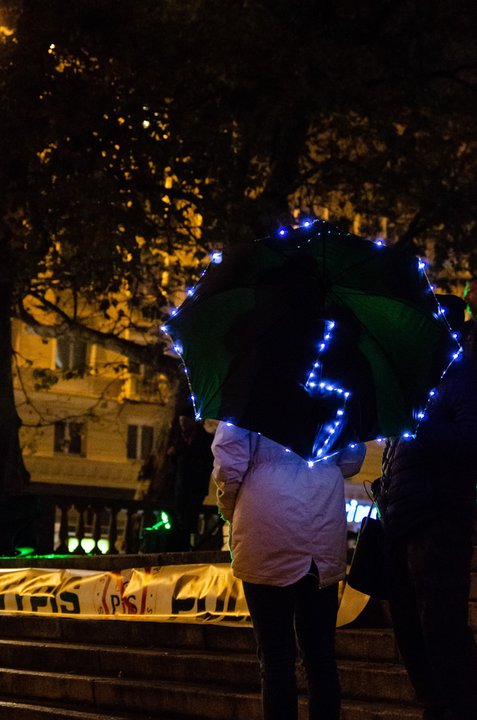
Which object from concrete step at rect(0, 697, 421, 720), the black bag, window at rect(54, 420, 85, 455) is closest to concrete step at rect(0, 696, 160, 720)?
concrete step at rect(0, 697, 421, 720)

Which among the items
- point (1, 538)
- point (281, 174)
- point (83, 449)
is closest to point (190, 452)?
point (1, 538)

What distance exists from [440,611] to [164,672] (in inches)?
152

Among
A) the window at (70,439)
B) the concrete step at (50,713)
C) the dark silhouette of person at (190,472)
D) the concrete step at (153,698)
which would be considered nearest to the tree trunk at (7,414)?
the dark silhouette of person at (190,472)

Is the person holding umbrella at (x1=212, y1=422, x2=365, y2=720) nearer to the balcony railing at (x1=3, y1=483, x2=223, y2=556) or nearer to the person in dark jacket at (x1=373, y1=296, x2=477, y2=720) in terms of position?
the person in dark jacket at (x1=373, y1=296, x2=477, y2=720)

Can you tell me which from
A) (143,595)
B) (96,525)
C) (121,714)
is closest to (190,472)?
(96,525)

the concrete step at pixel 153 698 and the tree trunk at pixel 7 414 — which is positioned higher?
the tree trunk at pixel 7 414

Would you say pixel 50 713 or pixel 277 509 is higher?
pixel 277 509

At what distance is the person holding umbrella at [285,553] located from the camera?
518 centimetres

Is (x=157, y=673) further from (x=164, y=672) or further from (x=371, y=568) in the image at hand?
(x=371, y=568)

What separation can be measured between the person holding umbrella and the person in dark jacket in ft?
0.90

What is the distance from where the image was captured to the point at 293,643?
525cm

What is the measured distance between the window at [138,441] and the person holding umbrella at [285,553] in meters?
41.0

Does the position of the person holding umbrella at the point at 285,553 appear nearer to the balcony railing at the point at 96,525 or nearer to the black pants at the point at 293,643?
the black pants at the point at 293,643

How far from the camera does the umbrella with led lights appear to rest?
526 centimetres
